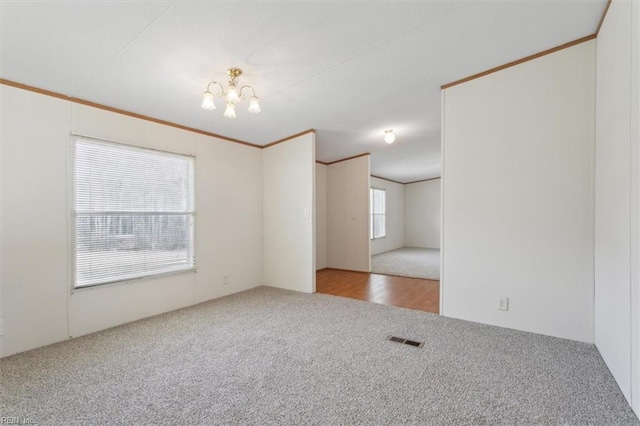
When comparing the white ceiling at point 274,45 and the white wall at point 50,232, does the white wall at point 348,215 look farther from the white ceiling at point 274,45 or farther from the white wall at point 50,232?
the white wall at point 50,232

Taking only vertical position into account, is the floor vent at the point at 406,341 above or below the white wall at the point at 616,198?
below

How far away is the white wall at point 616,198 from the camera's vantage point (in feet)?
5.53

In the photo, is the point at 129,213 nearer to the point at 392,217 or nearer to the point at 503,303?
the point at 503,303

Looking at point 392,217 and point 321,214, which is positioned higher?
point 321,214

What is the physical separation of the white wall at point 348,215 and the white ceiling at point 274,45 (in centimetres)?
268

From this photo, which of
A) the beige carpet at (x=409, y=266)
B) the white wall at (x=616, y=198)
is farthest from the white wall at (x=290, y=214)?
the white wall at (x=616, y=198)

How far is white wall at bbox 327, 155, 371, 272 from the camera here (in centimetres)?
596

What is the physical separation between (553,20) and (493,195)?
1454 mm

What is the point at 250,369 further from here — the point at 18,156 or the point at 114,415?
the point at 18,156

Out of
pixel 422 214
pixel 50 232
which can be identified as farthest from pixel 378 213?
pixel 50 232

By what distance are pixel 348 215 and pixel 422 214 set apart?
203 inches

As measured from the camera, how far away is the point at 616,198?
1.91 metres

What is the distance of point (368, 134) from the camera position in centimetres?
472

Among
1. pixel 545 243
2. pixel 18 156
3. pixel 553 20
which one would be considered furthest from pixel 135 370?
pixel 553 20
